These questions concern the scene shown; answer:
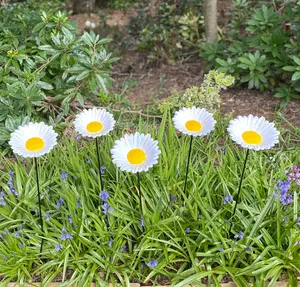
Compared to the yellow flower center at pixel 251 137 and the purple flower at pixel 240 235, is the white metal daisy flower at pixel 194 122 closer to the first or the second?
the yellow flower center at pixel 251 137

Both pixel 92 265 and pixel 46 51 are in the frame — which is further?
pixel 46 51

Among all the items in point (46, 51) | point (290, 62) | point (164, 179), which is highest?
point (290, 62)

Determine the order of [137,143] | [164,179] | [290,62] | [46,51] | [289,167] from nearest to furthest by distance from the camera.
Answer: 1. [137,143]
2. [164,179]
3. [289,167]
4. [46,51]
5. [290,62]

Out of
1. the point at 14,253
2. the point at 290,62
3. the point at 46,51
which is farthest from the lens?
the point at 290,62

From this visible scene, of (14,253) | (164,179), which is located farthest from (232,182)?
(14,253)

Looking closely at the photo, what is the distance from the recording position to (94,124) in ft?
8.11

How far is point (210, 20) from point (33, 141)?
3.00m

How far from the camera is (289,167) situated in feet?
10.1

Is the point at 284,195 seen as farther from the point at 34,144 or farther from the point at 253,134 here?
the point at 34,144

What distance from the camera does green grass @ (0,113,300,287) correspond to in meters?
2.53

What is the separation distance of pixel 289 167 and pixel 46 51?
1.90 metres

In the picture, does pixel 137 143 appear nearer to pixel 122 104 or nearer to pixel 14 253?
pixel 14 253

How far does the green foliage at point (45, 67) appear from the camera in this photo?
346cm

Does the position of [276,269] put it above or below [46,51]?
below
